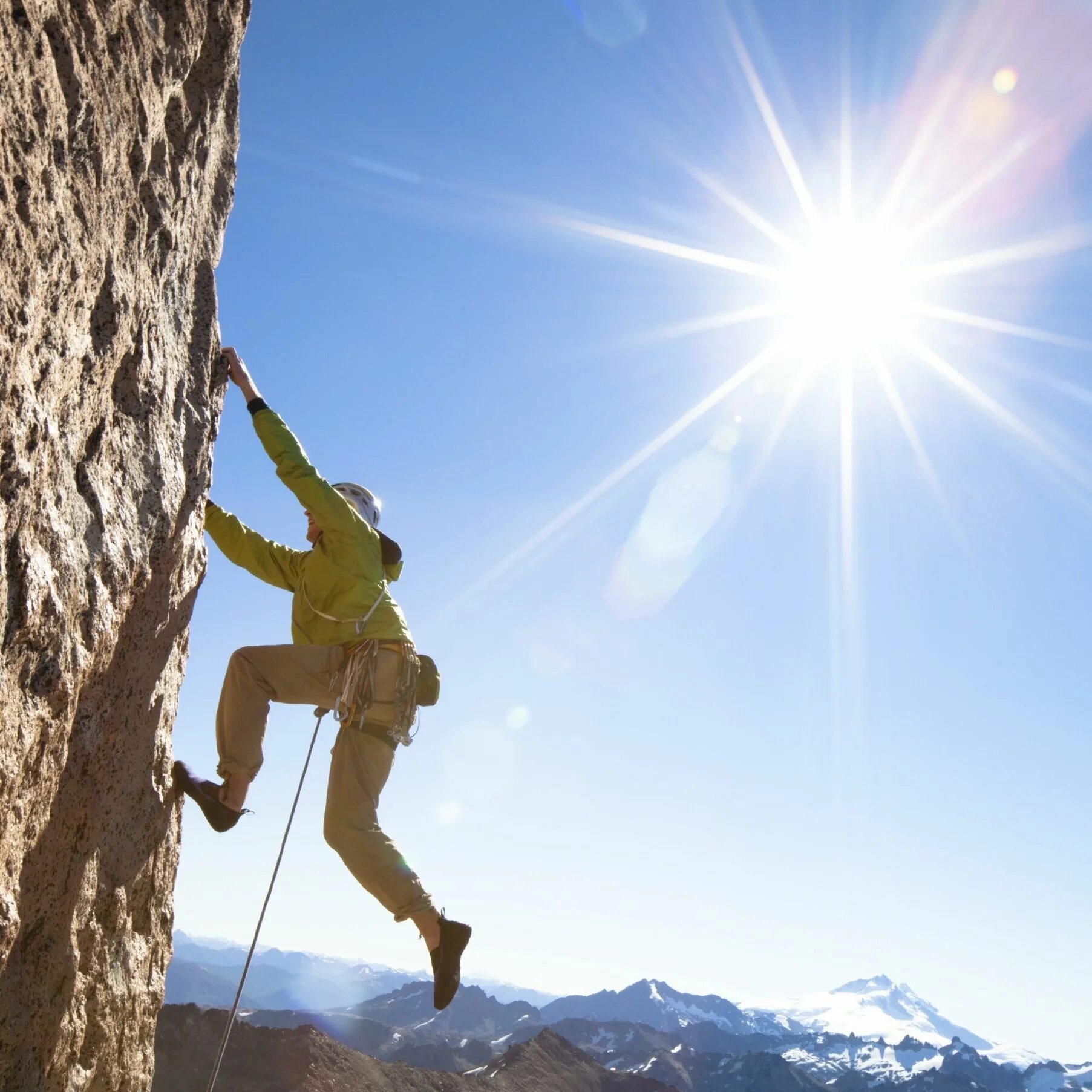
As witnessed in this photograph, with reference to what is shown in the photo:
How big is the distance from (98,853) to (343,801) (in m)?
1.31

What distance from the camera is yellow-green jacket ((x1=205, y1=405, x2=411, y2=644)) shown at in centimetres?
435

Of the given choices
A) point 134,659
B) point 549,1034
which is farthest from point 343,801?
point 549,1034

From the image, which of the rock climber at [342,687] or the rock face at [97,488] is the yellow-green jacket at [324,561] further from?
the rock face at [97,488]

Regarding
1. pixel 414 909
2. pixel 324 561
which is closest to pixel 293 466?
pixel 324 561

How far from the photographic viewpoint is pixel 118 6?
312 cm

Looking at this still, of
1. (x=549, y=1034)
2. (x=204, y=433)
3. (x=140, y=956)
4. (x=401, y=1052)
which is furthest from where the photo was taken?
(x=401, y=1052)

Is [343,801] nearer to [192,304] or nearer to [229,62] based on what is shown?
[192,304]

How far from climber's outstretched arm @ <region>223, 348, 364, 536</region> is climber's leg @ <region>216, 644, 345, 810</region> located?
0.67 metres

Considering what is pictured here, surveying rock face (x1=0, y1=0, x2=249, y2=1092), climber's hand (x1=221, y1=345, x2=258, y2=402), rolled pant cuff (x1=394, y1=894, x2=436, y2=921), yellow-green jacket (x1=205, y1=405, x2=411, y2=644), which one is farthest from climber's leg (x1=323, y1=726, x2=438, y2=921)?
climber's hand (x1=221, y1=345, x2=258, y2=402)

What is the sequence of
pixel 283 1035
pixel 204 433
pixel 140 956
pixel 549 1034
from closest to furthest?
1. pixel 140 956
2. pixel 204 433
3. pixel 283 1035
4. pixel 549 1034

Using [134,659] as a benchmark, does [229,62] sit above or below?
above

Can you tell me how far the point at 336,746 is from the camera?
4562mm

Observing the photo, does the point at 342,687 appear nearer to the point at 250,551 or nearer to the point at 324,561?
the point at 324,561

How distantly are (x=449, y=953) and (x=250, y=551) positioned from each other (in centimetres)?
244
